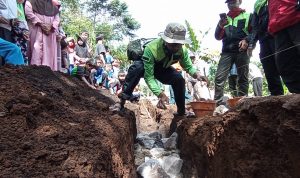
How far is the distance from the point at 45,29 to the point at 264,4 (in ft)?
11.4

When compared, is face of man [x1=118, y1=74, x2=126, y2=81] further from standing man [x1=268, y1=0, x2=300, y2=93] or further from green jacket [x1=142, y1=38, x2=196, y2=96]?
standing man [x1=268, y1=0, x2=300, y2=93]

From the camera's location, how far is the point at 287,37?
144 inches

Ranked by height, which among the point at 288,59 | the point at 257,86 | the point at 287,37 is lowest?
the point at 257,86

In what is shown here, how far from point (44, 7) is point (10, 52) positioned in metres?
1.84

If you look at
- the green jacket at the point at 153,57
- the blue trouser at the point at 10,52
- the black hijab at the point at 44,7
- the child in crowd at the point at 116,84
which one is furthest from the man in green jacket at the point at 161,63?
the child in crowd at the point at 116,84

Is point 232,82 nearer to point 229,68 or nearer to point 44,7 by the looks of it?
point 229,68

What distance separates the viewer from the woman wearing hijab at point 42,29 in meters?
5.82

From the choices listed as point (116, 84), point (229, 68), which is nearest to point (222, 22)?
point (229, 68)

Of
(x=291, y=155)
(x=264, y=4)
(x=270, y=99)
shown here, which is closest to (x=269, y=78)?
(x=264, y=4)

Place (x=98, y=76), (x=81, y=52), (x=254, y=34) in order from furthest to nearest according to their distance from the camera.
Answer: (x=98, y=76)
(x=81, y=52)
(x=254, y=34)

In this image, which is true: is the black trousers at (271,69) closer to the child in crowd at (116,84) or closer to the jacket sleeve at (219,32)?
the jacket sleeve at (219,32)

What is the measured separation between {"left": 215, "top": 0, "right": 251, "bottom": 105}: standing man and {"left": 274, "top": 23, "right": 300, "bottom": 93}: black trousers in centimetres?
228

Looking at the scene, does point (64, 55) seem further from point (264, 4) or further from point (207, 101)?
point (264, 4)

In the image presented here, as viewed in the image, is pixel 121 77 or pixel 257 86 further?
pixel 121 77
